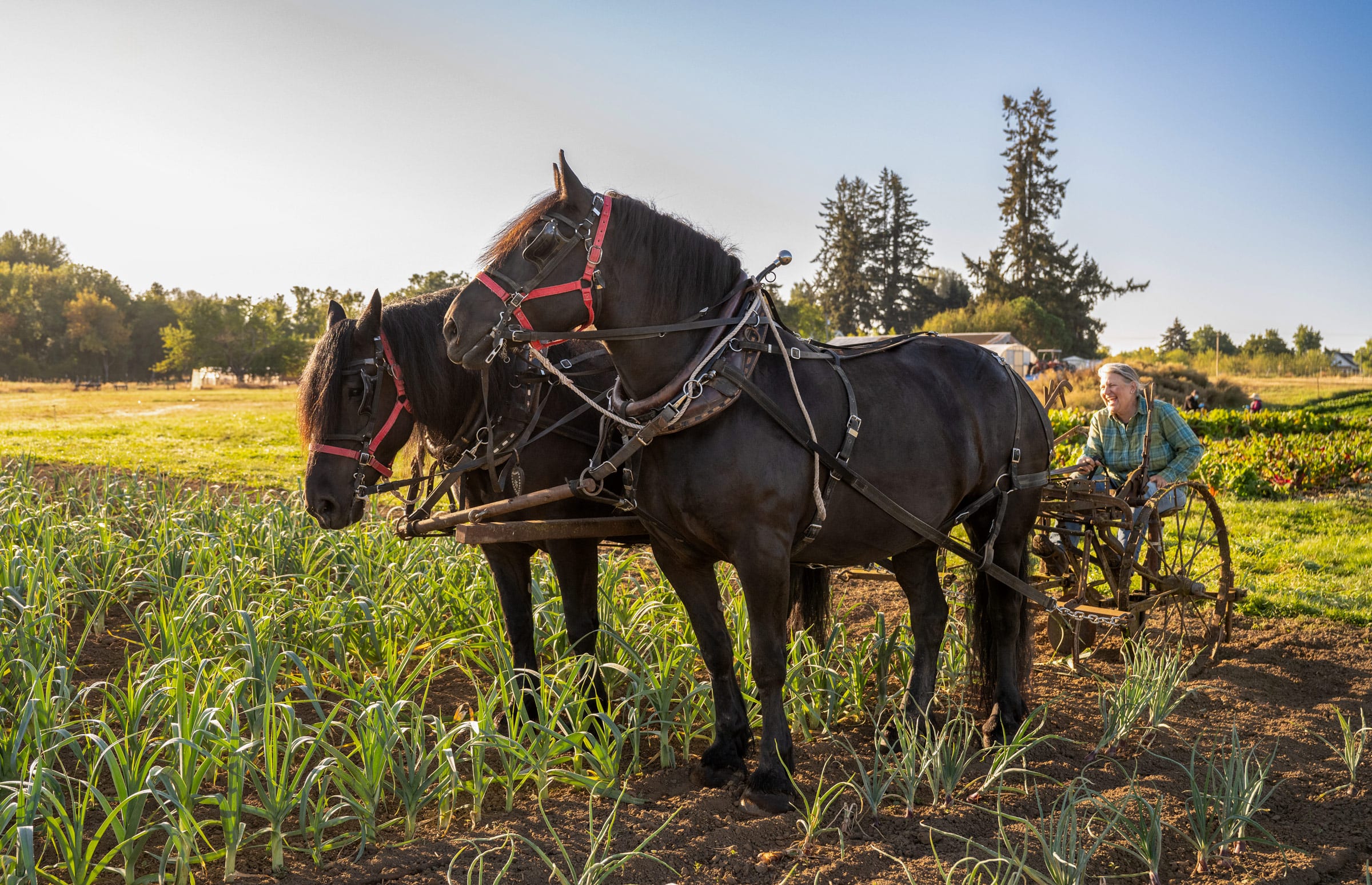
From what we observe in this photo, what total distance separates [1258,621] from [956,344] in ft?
12.5

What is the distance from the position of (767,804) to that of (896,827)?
47 cm

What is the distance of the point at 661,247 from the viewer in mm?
3057

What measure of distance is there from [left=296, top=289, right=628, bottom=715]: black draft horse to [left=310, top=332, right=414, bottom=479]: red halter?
14 millimetres

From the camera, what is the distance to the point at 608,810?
126 inches

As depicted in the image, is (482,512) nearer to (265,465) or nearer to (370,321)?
(370,321)

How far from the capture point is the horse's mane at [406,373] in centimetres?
362

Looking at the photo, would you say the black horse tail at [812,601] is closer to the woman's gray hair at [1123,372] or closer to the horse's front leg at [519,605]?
the horse's front leg at [519,605]

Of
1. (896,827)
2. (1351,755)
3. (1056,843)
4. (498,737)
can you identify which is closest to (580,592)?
(498,737)

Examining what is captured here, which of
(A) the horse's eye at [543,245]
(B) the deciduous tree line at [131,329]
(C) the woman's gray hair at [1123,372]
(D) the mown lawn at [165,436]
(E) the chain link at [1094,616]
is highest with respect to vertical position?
(B) the deciduous tree line at [131,329]

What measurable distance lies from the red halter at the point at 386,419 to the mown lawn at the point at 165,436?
18.6 feet

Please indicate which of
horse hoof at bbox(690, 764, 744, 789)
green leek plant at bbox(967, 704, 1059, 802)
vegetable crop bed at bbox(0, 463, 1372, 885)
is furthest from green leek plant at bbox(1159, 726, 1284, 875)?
horse hoof at bbox(690, 764, 744, 789)

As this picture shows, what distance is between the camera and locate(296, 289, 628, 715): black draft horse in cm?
363

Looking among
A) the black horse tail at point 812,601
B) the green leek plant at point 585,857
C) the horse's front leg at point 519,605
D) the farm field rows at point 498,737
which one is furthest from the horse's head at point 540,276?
the black horse tail at point 812,601

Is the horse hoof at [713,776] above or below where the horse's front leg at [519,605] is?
below
